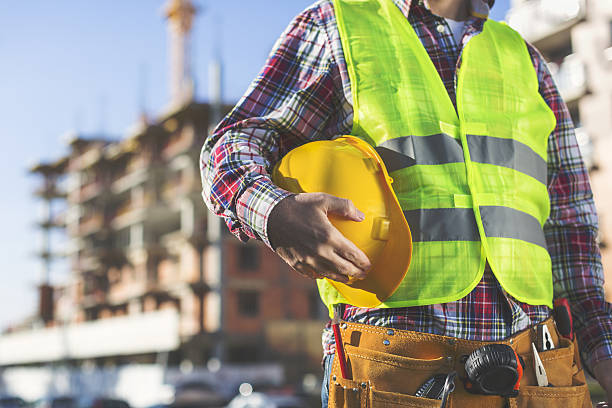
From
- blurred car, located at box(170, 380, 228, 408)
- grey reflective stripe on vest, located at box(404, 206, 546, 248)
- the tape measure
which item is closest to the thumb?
grey reflective stripe on vest, located at box(404, 206, 546, 248)

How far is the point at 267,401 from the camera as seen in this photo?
15953 millimetres

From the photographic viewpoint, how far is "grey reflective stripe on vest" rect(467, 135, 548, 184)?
164 centimetres

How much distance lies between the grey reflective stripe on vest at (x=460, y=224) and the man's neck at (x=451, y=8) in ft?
2.01

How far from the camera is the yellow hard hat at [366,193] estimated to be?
1.38 meters

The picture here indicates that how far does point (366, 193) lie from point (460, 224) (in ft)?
0.91

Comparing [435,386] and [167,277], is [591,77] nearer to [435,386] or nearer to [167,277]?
[167,277]

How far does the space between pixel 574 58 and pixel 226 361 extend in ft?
69.0

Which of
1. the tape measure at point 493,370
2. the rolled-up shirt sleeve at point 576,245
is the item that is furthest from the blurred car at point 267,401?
the tape measure at point 493,370

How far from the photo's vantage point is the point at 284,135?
1699 mm

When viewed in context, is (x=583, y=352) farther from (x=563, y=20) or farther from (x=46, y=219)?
(x=46, y=219)

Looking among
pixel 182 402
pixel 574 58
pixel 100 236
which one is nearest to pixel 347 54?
pixel 182 402

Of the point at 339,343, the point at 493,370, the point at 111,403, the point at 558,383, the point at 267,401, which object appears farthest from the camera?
the point at 111,403

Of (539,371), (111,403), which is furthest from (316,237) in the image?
(111,403)

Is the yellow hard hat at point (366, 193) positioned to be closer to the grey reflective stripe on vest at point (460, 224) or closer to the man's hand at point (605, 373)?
the grey reflective stripe on vest at point (460, 224)
